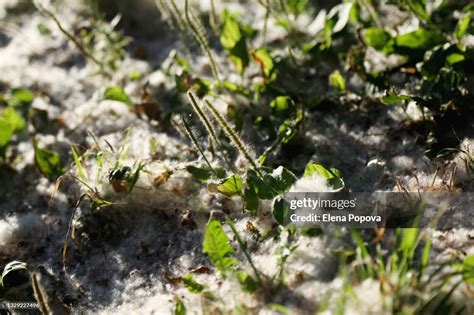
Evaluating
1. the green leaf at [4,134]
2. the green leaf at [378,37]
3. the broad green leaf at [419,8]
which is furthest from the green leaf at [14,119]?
the broad green leaf at [419,8]

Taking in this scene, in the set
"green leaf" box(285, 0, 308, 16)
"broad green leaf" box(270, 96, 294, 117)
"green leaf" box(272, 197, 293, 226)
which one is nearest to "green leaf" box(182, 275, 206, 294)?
"green leaf" box(272, 197, 293, 226)

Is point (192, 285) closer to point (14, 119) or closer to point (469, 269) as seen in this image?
point (469, 269)

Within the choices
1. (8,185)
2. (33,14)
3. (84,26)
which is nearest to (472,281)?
(8,185)

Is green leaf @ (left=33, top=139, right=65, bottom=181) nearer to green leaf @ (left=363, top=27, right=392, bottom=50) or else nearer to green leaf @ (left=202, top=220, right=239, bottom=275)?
green leaf @ (left=202, top=220, right=239, bottom=275)

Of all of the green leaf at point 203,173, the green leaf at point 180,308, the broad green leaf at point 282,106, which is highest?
the broad green leaf at point 282,106

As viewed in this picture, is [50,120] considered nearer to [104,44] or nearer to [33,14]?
[104,44]

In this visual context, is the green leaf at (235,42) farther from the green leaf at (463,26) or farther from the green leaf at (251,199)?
the green leaf at (463,26)

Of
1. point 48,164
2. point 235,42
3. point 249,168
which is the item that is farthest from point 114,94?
point 249,168
